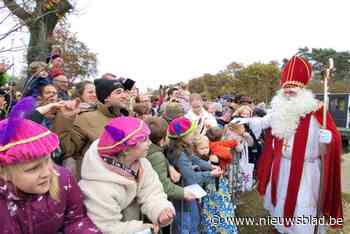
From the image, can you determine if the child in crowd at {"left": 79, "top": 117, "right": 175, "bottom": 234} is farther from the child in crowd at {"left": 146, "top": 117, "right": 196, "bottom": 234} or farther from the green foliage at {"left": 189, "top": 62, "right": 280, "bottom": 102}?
the green foliage at {"left": 189, "top": 62, "right": 280, "bottom": 102}

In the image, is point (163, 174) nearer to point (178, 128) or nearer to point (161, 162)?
point (161, 162)

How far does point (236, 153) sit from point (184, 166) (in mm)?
2327

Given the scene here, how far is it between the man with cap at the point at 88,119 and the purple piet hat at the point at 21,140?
922 mm

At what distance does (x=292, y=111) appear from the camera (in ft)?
13.2

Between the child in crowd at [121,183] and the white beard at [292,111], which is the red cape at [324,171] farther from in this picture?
the child in crowd at [121,183]

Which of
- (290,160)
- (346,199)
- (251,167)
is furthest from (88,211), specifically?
(346,199)

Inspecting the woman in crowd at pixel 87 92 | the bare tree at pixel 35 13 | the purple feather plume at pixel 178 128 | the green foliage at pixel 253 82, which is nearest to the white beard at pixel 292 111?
the purple feather plume at pixel 178 128

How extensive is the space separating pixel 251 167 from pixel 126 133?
13.8ft

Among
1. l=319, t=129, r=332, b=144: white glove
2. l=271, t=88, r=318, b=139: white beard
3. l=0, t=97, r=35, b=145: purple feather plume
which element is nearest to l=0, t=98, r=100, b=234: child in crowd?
l=0, t=97, r=35, b=145: purple feather plume

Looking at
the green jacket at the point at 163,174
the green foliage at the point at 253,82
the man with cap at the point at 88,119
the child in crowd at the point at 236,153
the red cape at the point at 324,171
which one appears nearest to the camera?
the man with cap at the point at 88,119

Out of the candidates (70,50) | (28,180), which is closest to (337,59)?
(70,50)

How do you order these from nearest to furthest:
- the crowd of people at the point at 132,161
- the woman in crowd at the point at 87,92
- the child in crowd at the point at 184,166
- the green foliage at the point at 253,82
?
the crowd of people at the point at 132,161, the child in crowd at the point at 184,166, the woman in crowd at the point at 87,92, the green foliage at the point at 253,82

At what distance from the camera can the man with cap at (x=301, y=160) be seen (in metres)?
3.81

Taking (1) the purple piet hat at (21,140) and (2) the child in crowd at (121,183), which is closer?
(1) the purple piet hat at (21,140)
